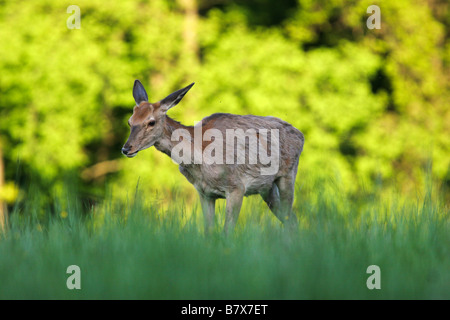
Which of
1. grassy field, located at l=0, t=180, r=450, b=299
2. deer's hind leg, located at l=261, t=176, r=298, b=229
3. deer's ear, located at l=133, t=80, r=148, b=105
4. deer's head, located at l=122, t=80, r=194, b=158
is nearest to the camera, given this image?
grassy field, located at l=0, t=180, r=450, b=299

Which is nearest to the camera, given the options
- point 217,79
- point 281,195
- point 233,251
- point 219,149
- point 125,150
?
point 233,251

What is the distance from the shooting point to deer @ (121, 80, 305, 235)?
6969mm

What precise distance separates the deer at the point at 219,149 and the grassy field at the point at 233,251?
0.62 meters

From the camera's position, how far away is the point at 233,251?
5207mm

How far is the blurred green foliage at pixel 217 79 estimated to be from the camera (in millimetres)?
19703

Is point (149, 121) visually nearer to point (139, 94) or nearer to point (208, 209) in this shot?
point (139, 94)

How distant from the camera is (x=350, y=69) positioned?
65.7 ft

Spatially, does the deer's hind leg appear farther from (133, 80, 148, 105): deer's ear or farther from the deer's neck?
(133, 80, 148, 105): deer's ear

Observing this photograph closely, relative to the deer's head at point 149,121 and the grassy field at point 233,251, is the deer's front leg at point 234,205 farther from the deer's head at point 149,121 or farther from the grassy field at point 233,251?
the deer's head at point 149,121

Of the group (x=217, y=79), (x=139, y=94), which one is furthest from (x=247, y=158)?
(x=217, y=79)

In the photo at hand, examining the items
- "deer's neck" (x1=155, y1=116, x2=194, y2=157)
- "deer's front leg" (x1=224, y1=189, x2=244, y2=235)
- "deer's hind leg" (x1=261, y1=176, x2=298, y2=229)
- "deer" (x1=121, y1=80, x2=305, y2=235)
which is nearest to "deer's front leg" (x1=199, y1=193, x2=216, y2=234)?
"deer" (x1=121, y1=80, x2=305, y2=235)

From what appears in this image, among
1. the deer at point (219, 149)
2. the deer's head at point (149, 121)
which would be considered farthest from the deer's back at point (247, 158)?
the deer's head at point (149, 121)

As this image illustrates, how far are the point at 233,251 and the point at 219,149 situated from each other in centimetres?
222

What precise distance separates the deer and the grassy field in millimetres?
622
